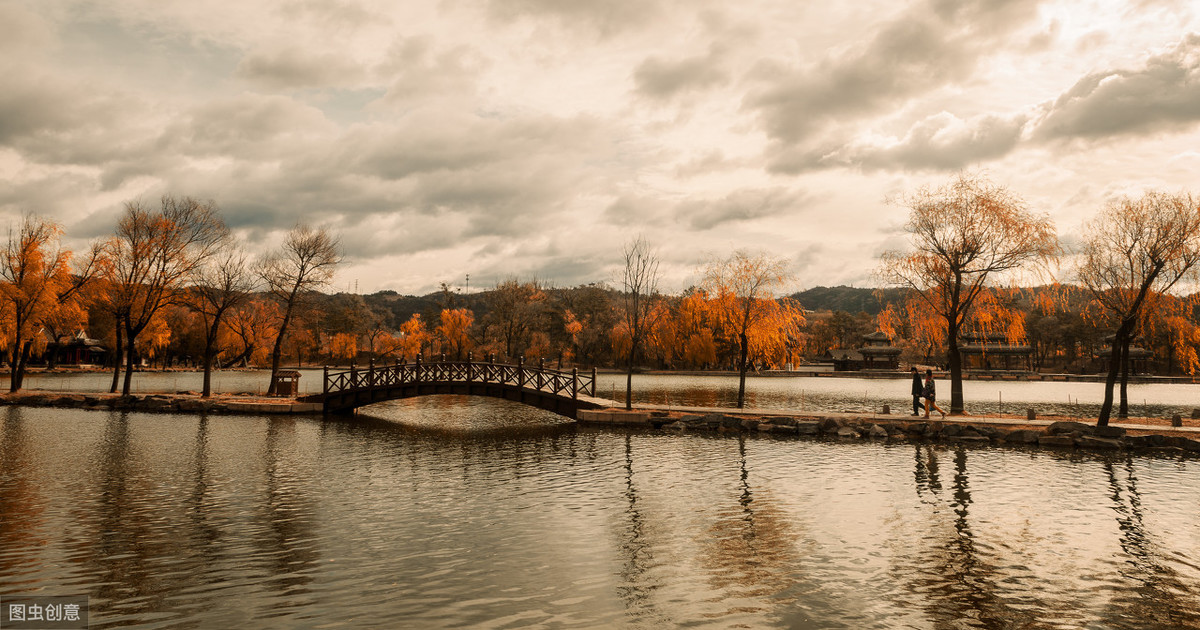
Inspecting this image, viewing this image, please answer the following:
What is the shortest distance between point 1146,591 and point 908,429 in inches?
582

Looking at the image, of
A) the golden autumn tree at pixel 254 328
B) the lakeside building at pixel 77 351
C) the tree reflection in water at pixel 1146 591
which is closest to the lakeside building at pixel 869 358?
the golden autumn tree at pixel 254 328

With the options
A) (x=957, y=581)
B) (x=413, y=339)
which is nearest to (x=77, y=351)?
(x=413, y=339)

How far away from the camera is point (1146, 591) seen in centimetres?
880

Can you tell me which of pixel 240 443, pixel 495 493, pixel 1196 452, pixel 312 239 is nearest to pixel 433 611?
pixel 495 493

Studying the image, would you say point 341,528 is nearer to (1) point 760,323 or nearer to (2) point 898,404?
(1) point 760,323

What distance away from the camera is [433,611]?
310 inches

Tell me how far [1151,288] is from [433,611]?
27.5 metres

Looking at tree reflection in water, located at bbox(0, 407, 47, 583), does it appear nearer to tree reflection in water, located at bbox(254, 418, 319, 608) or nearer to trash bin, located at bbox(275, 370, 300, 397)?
tree reflection in water, located at bbox(254, 418, 319, 608)

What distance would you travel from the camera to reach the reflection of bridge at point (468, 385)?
2888cm

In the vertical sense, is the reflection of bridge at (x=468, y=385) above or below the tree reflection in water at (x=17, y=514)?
above

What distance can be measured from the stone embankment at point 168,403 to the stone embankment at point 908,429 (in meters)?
14.9

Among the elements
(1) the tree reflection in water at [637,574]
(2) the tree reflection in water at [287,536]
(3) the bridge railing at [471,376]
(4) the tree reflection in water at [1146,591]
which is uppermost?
(3) the bridge railing at [471,376]

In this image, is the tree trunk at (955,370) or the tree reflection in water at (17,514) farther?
the tree trunk at (955,370)

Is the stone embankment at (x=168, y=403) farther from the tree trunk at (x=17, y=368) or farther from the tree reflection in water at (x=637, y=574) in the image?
the tree reflection in water at (x=637, y=574)
